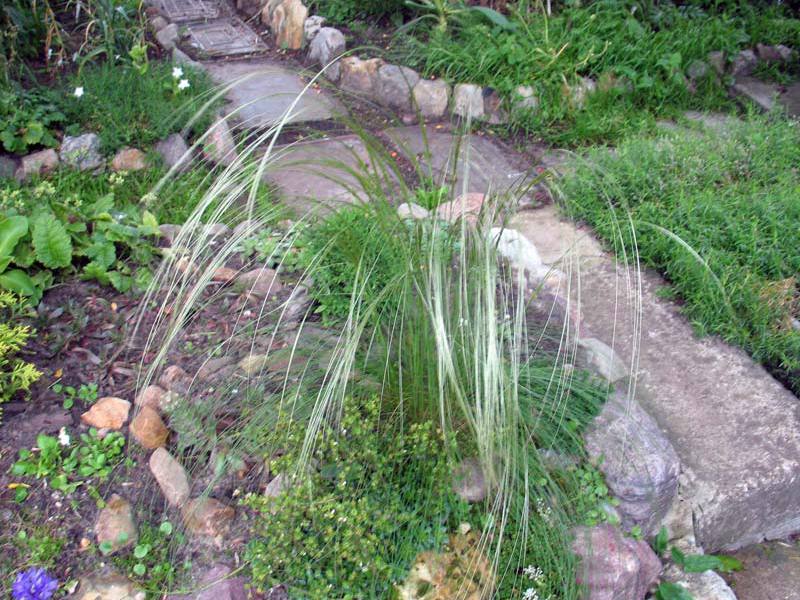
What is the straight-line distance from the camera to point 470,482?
2.08 m

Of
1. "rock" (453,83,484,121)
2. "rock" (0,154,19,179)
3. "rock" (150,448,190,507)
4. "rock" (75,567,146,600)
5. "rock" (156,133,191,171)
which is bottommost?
"rock" (75,567,146,600)

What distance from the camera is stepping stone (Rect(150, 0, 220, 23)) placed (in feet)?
17.2

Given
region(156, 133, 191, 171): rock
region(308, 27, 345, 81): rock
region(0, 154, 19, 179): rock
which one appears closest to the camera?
region(0, 154, 19, 179): rock

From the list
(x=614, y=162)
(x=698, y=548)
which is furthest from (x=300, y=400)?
(x=614, y=162)

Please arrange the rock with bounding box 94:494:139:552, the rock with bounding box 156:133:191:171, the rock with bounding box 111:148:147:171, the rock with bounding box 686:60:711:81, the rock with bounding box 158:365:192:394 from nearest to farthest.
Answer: the rock with bounding box 94:494:139:552 → the rock with bounding box 158:365:192:394 → the rock with bounding box 111:148:147:171 → the rock with bounding box 156:133:191:171 → the rock with bounding box 686:60:711:81

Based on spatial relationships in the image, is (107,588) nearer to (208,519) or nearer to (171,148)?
→ (208,519)

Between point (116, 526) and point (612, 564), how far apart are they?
49.7 inches

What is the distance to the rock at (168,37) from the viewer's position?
15.3ft

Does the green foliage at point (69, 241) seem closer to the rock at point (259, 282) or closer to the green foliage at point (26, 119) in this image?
the rock at point (259, 282)

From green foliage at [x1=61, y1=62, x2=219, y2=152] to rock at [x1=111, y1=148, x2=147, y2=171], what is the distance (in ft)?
0.14

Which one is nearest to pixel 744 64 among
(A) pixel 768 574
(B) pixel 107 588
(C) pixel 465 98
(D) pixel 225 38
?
(C) pixel 465 98

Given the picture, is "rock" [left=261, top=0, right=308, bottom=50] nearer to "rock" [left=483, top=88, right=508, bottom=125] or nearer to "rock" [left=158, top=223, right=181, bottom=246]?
"rock" [left=483, top=88, right=508, bottom=125]

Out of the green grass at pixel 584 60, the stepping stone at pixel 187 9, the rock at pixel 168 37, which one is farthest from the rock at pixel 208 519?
the stepping stone at pixel 187 9

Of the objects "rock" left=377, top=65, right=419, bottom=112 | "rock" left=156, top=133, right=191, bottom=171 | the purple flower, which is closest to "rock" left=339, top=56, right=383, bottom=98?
"rock" left=377, top=65, right=419, bottom=112
